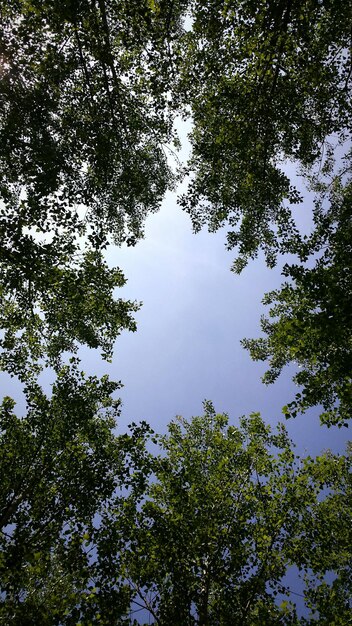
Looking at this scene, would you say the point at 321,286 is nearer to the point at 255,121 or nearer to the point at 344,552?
the point at 255,121

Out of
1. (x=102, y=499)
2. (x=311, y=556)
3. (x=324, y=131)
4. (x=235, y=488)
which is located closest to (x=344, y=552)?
(x=311, y=556)

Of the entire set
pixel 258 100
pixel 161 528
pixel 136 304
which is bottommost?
pixel 161 528

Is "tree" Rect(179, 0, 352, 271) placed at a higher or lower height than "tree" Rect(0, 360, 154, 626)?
higher

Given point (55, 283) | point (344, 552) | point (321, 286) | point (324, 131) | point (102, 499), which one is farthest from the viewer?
point (344, 552)

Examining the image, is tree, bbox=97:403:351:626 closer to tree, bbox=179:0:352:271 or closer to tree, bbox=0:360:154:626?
tree, bbox=0:360:154:626

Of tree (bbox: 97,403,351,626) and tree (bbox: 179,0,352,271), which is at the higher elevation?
tree (bbox: 179,0,352,271)

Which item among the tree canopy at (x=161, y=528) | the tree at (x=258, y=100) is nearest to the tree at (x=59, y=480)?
the tree canopy at (x=161, y=528)

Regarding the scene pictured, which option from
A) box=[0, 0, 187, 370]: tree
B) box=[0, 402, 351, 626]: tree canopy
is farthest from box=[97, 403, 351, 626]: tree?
box=[0, 0, 187, 370]: tree

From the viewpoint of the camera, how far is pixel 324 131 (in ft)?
36.0

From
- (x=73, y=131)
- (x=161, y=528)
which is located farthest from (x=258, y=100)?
(x=161, y=528)

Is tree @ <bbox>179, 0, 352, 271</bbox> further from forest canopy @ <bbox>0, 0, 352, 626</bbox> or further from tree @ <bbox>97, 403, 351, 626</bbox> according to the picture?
tree @ <bbox>97, 403, 351, 626</bbox>

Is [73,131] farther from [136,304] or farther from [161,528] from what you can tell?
[161,528]

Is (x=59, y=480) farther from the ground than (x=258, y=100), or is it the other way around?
(x=258, y=100)

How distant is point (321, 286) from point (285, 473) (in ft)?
22.5
